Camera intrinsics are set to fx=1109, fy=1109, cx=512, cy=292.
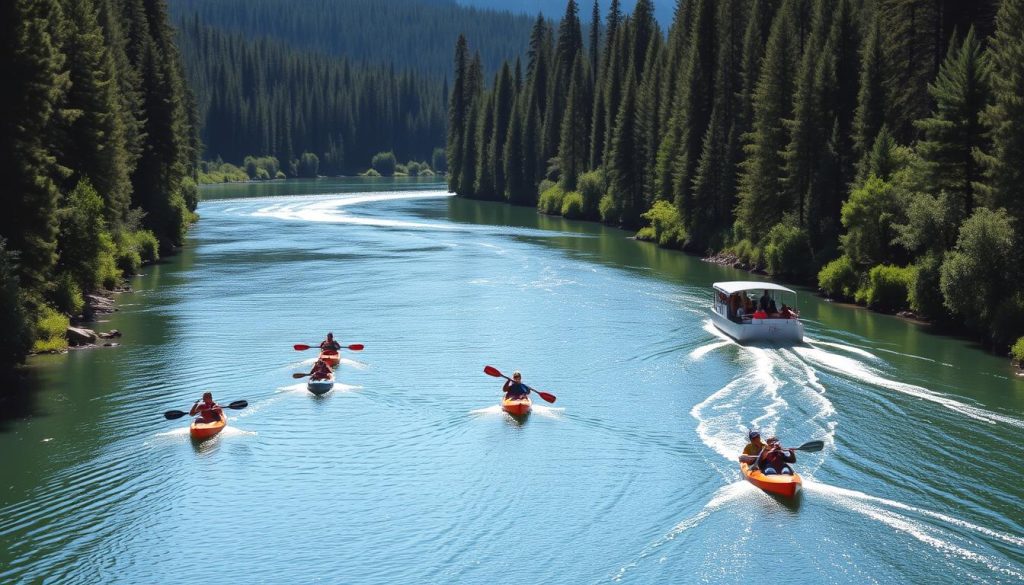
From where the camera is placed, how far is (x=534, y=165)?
Result: 6545 inches

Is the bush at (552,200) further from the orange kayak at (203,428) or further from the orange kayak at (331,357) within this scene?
the orange kayak at (203,428)

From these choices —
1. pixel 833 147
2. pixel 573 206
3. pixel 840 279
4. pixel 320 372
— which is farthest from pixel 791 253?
pixel 573 206

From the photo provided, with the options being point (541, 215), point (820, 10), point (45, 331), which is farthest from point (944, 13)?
point (541, 215)

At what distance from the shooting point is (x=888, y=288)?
6344 cm

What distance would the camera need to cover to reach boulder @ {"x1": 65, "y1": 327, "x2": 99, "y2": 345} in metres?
51.6

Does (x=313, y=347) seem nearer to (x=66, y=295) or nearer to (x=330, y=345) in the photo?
(x=330, y=345)

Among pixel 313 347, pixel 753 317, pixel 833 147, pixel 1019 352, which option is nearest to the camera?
pixel 1019 352

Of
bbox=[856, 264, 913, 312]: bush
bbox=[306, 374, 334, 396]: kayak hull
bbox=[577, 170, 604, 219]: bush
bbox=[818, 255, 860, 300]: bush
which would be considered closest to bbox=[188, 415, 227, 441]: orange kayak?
bbox=[306, 374, 334, 396]: kayak hull

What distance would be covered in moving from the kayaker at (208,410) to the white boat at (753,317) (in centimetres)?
2606

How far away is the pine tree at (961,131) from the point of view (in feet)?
189

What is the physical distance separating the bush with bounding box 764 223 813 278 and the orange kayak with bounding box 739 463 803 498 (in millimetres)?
45551

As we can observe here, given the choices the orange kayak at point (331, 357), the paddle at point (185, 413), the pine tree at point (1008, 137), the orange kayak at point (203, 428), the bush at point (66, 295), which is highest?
the pine tree at point (1008, 137)

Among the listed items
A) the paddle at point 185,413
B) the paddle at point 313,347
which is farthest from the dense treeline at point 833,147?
the paddle at point 185,413

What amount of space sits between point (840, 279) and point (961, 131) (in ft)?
44.9
